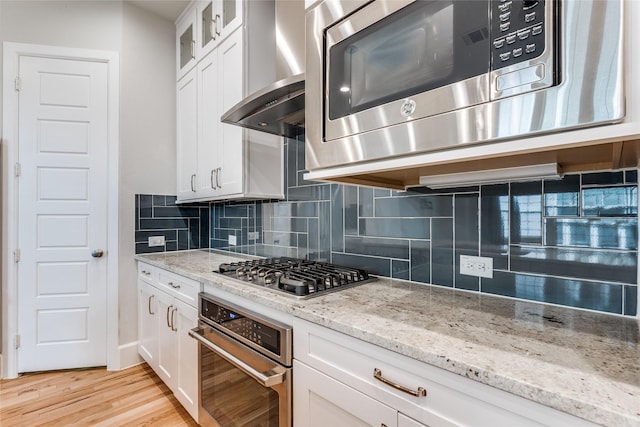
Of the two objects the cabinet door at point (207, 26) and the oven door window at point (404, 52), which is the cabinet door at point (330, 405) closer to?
the oven door window at point (404, 52)

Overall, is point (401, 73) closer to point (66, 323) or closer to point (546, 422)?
point (546, 422)

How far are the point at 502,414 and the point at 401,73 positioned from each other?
0.86 meters

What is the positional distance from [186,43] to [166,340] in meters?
2.28

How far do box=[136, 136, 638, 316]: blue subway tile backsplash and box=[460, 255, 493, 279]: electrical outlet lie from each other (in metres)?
0.02

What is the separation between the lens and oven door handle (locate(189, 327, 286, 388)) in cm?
112

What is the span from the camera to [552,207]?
1079 millimetres

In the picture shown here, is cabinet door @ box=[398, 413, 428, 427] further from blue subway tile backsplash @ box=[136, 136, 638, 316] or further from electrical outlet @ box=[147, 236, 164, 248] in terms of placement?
electrical outlet @ box=[147, 236, 164, 248]

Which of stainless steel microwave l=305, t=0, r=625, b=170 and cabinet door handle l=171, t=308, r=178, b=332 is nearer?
stainless steel microwave l=305, t=0, r=625, b=170

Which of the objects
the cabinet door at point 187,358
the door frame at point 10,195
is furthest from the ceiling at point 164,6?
the cabinet door at point 187,358

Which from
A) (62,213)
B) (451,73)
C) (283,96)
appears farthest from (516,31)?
(62,213)

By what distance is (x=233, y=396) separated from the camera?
4.67ft

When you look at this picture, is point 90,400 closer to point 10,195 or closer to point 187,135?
point 10,195

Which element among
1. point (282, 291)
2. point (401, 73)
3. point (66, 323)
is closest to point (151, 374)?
point (66, 323)

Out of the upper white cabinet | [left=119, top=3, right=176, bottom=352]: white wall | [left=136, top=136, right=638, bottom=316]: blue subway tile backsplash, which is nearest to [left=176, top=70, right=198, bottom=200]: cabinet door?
the upper white cabinet
